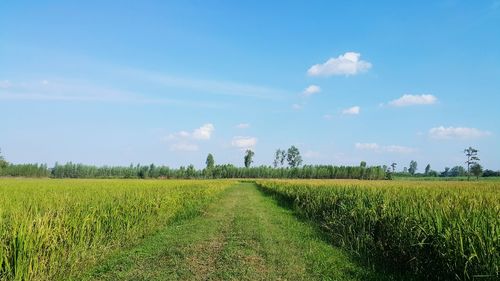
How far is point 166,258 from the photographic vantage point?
995 cm

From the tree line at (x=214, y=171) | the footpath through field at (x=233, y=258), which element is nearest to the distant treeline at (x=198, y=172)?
the tree line at (x=214, y=171)

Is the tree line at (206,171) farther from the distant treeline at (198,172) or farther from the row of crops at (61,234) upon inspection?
the row of crops at (61,234)

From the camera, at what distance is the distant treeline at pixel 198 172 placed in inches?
5089

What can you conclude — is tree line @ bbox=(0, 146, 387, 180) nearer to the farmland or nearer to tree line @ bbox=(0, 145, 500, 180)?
Result: tree line @ bbox=(0, 145, 500, 180)

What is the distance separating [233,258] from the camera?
9.74m

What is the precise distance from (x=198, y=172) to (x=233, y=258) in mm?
132311

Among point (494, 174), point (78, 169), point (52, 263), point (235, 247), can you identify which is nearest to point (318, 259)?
point (235, 247)

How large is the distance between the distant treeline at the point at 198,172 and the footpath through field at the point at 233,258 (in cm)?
12104

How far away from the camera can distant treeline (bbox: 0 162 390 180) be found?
424 ft

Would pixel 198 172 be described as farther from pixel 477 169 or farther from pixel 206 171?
pixel 477 169

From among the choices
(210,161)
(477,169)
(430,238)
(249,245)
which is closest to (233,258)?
(249,245)

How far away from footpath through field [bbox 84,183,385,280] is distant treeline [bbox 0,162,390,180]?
397 feet

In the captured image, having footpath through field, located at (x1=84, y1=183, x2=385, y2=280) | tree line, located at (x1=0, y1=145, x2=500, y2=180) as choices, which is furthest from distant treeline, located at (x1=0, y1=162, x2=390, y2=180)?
footpath through field, located at (x1=84, y1=183, x2=385, y2=280)

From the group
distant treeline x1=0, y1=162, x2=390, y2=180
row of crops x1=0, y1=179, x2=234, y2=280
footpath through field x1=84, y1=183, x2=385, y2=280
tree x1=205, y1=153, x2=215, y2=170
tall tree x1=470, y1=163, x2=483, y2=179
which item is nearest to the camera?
row of crops x1=0, y1=179, x2=234, y2=280
